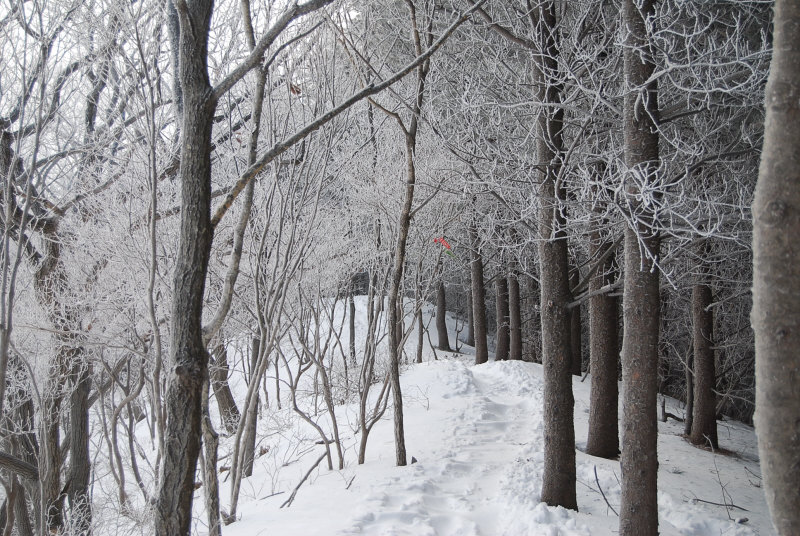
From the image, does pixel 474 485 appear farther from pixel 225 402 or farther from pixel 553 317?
pixel 225 402

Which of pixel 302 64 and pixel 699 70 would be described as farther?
pixel 302 64

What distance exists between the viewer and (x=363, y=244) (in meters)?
9.83

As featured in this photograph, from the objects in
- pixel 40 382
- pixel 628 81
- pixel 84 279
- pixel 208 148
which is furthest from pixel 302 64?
pixel 40 382

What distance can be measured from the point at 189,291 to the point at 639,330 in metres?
3.12

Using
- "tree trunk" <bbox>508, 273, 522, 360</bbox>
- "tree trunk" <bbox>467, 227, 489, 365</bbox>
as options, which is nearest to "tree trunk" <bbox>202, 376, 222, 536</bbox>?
"tree trunk" <bbox>467, 227, 489, 365</bbox>

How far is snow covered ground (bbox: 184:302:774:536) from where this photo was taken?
4.18 metres

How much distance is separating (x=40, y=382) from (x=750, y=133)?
33.5ft

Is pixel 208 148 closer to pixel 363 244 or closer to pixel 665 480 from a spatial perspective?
pixel 665 480

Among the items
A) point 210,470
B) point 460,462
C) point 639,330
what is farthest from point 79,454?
point 639,330

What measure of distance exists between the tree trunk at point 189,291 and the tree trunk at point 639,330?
2.82m

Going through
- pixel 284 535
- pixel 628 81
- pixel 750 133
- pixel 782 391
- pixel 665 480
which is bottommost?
pixel 665 480

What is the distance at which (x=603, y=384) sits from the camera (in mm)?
6633

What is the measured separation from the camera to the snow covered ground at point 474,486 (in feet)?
13.7

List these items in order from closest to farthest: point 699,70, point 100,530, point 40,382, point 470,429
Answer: point 699,70 < point 470,429 < point 100,530 < point 40,382
